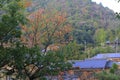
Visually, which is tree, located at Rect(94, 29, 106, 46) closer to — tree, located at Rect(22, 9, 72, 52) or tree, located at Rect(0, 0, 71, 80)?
tree, located at Rect(22, 9, 72, 52)

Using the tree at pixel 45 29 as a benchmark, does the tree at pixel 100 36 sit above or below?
below

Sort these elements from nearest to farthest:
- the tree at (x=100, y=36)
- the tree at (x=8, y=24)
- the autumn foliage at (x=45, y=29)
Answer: the tree at (x=8, y=24) < the autumn foliage at (x=45, y=29) < the tree at (x=100, y=36)

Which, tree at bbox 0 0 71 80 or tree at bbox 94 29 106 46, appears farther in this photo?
tree at bbox 94 29 106 46

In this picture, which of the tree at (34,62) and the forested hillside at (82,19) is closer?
the tree at (34,62)

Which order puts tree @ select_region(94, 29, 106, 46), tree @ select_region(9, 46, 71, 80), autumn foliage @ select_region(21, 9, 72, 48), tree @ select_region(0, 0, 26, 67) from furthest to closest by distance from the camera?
1. tree @ select_region(94, 29, 106, 46)
2. autumn foliage @ select_region(21, 9, 72, 48)
3. tree @ select_region(9, 46, 71, 80)
4. tree @ select_region(0, 0, 26, 67)

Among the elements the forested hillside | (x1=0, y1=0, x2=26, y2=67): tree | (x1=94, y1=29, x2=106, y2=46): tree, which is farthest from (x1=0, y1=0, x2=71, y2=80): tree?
(x1=94, y1=29, x2=106, y2=46): tree

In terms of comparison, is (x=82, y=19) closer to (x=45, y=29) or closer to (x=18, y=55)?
(x=45, y=29)

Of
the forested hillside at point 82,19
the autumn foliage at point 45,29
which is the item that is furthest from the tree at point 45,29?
the forested hillside at point 82,19

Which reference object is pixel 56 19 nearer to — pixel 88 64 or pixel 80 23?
pixel 88 64

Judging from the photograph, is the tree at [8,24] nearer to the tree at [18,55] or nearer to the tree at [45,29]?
the tree at [18,55]

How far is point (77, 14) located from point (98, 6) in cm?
2171

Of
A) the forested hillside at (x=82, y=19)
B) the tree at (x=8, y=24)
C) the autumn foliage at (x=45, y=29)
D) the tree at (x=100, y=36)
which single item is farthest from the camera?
the forested hillside at (x=82, y=19)

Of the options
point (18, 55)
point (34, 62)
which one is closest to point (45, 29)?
point (34, 62)

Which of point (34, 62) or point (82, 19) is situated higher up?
point (82, 19)
